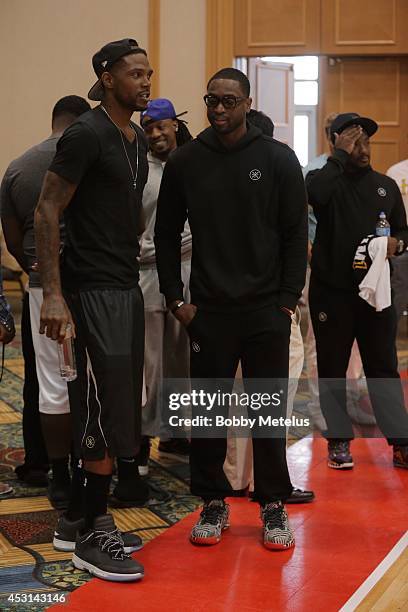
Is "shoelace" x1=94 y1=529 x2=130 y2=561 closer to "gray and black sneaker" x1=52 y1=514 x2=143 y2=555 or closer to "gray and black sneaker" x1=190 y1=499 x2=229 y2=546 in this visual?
"gray and black sneaker" x1=52 y1=514 x2=143 y2=555

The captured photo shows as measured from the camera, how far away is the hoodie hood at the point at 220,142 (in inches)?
128

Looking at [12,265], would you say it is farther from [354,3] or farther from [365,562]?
[365,562]

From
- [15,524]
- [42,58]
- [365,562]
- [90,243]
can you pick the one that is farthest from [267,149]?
[42,58]

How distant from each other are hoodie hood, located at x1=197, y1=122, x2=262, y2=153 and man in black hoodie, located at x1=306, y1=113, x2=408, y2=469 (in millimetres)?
907

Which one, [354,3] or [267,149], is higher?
[354,3]

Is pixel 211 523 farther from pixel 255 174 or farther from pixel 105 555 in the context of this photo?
pixel 255 174

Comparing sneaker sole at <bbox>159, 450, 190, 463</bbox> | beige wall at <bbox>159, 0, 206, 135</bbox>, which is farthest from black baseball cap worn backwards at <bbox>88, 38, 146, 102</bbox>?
beige wall at <bbox>159, 0, 206, 135</bbox>

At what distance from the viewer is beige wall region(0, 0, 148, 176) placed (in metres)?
8.63

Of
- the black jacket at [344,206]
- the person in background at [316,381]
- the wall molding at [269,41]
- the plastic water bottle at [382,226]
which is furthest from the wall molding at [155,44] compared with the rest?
the plastic water bottle at [382,226]

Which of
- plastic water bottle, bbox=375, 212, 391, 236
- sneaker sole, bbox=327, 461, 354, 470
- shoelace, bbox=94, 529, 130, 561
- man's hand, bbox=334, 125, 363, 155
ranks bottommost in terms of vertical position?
sneaker sole, bbox=327, 461, 354, 470

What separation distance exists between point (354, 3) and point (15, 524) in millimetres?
6010

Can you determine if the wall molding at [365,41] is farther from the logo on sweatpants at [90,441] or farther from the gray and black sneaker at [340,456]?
the logo on sweatpants at [90,441]

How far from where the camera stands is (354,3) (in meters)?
8.21

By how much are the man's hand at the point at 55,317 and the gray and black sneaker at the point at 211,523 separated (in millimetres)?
871
